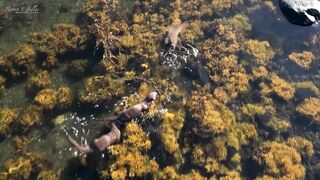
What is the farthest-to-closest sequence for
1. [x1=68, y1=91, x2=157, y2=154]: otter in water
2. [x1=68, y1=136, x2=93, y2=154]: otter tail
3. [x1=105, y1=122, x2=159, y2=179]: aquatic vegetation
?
[x1=68, y1=136, x2=93, y2=154]: otter tail → [x1=68, y1=91, x2=157, y2=154]: otter in water → [x1=105, y1=122, x2=159, y2=179]: aquatic vegetation

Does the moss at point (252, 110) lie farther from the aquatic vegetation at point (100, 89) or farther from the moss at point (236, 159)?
the aquatic vegetation at point (100, 89)

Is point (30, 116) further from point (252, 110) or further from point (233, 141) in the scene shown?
point (252, 110)

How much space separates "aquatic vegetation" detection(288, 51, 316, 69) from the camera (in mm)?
18906

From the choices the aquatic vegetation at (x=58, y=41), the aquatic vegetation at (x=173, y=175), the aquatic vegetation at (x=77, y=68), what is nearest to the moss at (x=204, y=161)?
the aquatic vegetation at (x=173, y=175)

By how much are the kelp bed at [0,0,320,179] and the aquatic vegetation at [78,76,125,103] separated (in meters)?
0.05

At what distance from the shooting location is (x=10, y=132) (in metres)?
14.9

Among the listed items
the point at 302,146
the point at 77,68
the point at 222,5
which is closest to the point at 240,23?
the point at 222,5

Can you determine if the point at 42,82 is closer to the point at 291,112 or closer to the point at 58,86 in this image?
the point at 58,86

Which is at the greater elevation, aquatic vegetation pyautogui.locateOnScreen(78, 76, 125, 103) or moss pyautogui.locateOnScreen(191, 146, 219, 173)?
aquatic vegetation pyautogui.locateOnScreen(78, 76, 125, 103)

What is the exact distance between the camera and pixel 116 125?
49.8ft

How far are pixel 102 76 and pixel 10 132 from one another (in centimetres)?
450

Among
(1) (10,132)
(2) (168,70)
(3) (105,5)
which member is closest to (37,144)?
(1) (10,132)

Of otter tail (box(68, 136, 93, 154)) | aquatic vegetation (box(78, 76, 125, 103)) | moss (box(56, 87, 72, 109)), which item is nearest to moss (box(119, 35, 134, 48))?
aquatic vegetation (box(78, 76, 125, 103))

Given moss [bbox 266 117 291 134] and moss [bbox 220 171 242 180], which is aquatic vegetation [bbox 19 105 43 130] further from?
moss [bbox 266 117 291 134]
